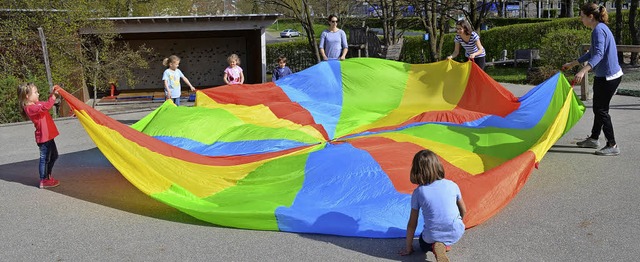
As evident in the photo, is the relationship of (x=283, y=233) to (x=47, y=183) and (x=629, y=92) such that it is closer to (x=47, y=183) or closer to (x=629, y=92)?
(x=47, y=183)

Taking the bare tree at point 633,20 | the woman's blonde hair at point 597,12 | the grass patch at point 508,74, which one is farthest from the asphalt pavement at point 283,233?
the bare tree at point 633,20

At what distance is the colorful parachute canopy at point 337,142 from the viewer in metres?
4.59

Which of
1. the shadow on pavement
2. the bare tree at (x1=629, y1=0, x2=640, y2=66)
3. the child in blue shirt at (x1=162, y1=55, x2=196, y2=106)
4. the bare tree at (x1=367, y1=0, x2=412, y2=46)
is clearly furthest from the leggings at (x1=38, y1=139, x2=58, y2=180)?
the bare tree at (x1=367, y1=0, x2=412, y2=46)

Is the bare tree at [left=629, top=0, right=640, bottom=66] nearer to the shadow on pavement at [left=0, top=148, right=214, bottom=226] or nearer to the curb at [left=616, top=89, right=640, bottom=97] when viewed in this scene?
the curb at [left=616, top=89, right=640, bottom=97]

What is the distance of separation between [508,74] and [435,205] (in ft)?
51.9

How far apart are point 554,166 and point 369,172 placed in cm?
216

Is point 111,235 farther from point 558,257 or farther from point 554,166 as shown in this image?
point 554,166

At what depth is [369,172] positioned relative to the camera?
16.7 feet

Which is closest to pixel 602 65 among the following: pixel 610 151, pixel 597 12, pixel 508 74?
pixel 597 12

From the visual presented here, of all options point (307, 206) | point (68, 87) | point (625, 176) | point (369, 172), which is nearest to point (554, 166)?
point (625, 176)

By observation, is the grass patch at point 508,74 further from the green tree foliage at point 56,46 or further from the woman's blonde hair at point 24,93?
the woman's blonde hair at point 24,93

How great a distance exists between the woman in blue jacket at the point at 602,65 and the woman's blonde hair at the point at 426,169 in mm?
3049

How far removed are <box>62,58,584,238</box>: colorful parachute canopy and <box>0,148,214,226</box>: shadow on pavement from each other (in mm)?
310

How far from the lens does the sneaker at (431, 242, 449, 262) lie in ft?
12.3
